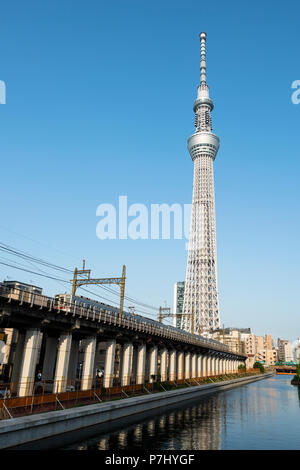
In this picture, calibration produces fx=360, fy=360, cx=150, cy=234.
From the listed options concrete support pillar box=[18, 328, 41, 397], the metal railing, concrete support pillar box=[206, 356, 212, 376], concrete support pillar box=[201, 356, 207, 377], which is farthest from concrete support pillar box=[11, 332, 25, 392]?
concrete support pillar box=[206, 356, 212, 376]

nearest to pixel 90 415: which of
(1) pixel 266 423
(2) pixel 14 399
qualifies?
(2) pixel 14 399

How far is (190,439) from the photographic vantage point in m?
26.7

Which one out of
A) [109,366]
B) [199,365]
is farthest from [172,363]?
[109,366]

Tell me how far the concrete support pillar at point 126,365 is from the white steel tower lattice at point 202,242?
124032 millimetres

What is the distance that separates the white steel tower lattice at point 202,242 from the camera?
174 m

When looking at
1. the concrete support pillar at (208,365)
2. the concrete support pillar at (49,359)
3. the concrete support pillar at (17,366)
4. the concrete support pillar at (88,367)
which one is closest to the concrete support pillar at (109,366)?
the concrete support pillar at (88,367)

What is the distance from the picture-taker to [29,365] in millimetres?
31016

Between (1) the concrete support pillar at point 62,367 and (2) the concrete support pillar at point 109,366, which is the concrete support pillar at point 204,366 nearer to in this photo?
(2) the concrete support pillar at point 109,366

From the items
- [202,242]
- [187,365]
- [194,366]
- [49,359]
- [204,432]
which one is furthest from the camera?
[202,242]

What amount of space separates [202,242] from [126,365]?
13690cm

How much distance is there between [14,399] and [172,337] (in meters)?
39.1

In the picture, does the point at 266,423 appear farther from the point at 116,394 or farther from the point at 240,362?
the point at 240,362

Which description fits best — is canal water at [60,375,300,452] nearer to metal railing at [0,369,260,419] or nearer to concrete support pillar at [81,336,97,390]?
metal railing at [0,369,260,419]

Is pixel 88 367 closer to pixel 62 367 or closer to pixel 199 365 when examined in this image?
pixel 62 367
